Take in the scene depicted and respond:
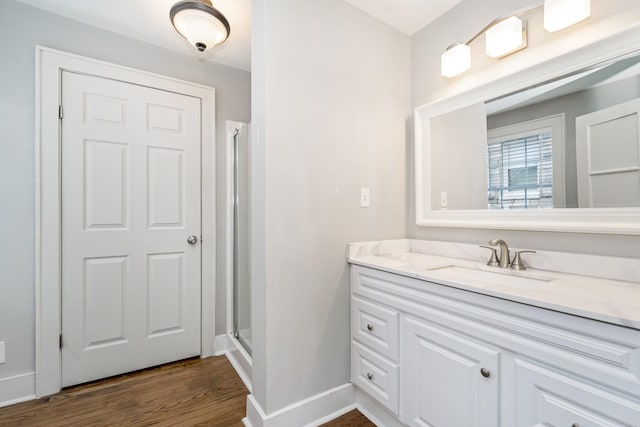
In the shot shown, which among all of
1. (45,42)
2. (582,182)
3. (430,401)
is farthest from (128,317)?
(582,182)

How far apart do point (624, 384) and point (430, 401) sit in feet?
2.16

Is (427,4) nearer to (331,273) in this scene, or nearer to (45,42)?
(331,273)

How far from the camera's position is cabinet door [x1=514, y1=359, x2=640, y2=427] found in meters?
0.70

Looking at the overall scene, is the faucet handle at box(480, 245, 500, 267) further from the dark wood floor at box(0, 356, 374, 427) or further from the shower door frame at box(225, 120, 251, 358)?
the shower door frame at box(225, 120, 251, 358)

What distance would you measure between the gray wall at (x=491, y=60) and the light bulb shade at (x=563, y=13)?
0.05 metres

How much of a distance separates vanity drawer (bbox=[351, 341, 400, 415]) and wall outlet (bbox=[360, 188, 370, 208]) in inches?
31.5

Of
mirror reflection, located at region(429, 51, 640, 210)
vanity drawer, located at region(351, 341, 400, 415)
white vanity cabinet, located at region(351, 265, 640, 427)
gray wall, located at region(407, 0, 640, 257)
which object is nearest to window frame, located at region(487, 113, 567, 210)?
mirror reflection, located at region(429, 51, 640, 210)

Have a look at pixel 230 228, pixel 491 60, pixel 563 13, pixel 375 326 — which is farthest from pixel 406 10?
pixel 230 228

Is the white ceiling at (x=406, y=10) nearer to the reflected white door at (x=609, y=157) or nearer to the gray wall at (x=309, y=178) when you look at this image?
the gray wall at (x=309, y=178)

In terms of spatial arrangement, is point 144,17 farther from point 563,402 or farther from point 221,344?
point 563,402

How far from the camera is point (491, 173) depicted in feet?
4.91

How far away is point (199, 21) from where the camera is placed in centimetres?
149

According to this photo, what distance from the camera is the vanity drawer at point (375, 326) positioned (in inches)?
51.8

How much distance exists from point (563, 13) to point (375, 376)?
1886 mm
